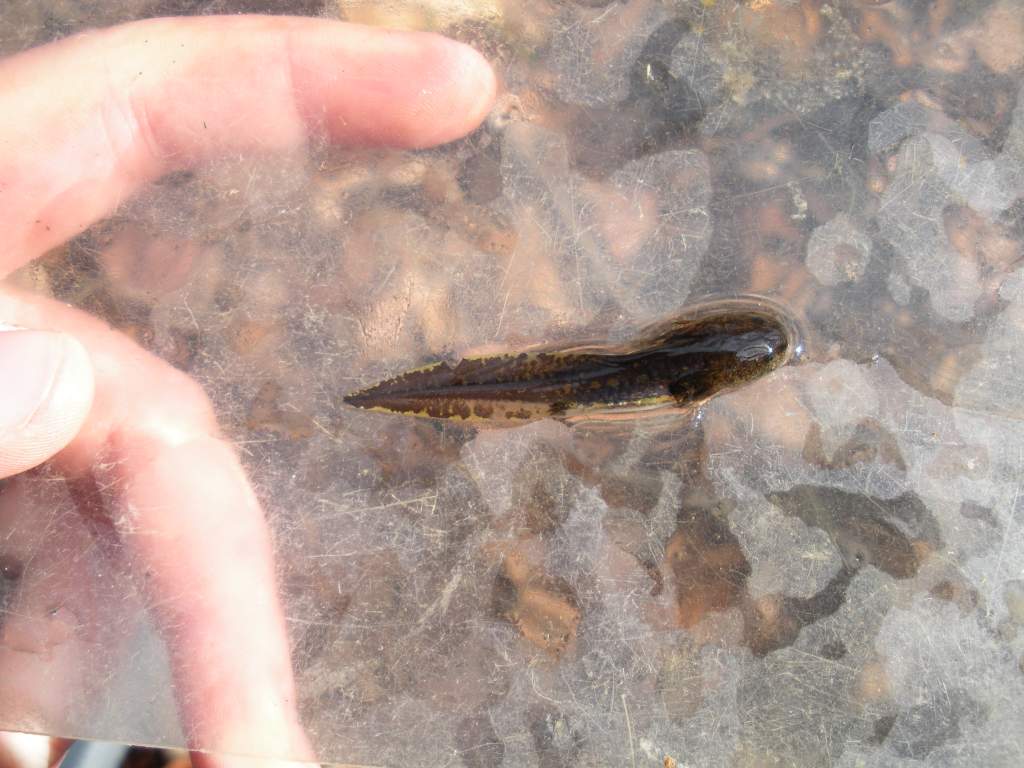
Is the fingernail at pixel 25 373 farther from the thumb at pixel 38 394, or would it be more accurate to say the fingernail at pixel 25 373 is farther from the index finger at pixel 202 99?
the index finger at pixel 202 99

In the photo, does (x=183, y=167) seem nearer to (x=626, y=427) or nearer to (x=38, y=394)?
(x=38, y=394)

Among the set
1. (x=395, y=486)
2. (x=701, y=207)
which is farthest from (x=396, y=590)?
(x=701, y=207)

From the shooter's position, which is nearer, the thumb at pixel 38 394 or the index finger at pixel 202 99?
the thumb at pixel 38 394

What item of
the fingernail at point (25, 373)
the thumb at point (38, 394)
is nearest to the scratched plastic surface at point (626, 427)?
the thumb at point (38, 394)

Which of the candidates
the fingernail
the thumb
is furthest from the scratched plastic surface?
the fingernail

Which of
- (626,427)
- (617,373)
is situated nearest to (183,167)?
(617,373)

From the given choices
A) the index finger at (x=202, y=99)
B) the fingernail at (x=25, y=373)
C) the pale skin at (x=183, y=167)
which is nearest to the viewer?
the fingernail at (x=25, y=373)
